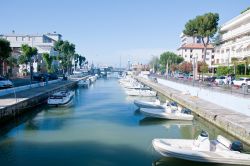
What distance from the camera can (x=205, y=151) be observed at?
783 inches

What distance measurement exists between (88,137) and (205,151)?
1141 cm

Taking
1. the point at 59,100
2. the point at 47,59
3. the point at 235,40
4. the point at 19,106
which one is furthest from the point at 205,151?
the point at 47,59

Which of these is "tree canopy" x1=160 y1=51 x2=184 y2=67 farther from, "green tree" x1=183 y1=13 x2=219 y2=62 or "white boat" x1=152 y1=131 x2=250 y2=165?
"white boat" x1=152 y1=131 x2=250 y2=165

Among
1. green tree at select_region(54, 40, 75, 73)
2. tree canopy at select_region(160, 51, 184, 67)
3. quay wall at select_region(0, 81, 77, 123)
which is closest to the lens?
quay wall at select_region(0, 81, 77, 123)

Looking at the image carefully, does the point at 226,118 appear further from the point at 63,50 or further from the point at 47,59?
the point at 63,50

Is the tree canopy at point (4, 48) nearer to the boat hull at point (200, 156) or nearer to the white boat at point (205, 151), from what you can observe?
the white boat at point (205, 151)

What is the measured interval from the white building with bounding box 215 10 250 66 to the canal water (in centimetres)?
3853

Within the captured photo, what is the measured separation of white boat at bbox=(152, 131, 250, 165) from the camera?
1925 centimetres

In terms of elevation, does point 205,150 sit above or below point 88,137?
above

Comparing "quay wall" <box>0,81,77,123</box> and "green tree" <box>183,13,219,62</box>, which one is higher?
"green tree" <box>183,13,219,62</box>

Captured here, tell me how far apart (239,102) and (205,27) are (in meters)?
59.0

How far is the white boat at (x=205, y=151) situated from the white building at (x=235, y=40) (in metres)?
50.1

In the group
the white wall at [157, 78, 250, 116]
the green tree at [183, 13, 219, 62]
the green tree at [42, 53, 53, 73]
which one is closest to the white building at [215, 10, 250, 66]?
the green tree at [183, 13, 219, 62]

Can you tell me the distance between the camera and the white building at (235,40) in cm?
6969
